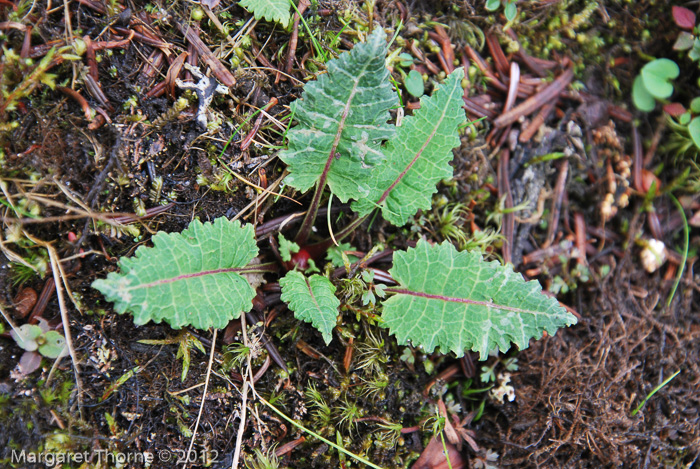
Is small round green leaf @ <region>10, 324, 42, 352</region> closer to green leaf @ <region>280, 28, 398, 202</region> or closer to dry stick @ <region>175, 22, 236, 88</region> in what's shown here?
green leaf @ <region>280, 28, 398, 202</region>

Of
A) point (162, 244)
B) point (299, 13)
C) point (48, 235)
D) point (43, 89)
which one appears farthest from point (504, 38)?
point (48, 235)

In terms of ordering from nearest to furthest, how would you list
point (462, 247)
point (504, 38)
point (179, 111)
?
1. point (179, 111)
2. point (462, 247)
3. point (504, 38)

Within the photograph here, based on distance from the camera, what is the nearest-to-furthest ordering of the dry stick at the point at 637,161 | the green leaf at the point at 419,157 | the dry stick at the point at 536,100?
1. the green leaf at the point at 419,157
2. the dry stick at the point at 536,100
3. the dry stick at the point at 637,161

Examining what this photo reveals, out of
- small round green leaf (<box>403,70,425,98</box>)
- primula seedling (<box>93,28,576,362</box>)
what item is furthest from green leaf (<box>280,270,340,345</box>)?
small round green leaf (<box>403,70,425,98</box>)

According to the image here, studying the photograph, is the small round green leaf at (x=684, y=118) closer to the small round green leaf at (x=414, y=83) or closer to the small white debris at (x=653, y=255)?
the small white debris at (x=653, y=255)

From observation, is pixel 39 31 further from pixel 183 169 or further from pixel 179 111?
pixel 183 169

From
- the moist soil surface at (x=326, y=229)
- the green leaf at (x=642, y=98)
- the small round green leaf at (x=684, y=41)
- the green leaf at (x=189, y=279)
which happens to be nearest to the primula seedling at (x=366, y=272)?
the green leaf at (x=189, y=279)
